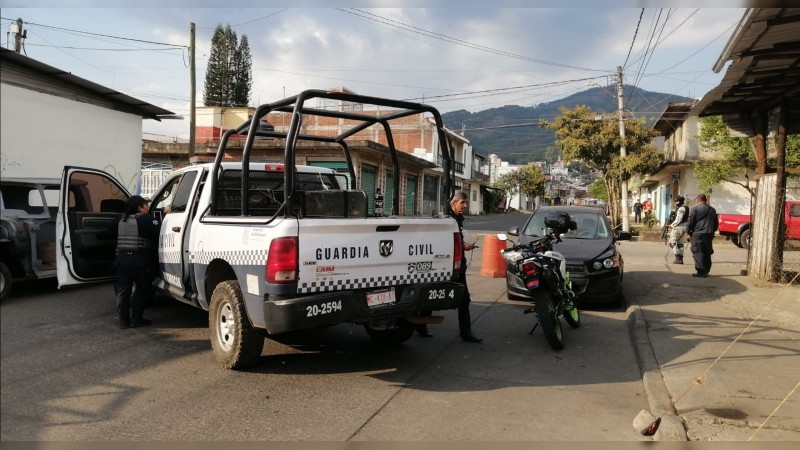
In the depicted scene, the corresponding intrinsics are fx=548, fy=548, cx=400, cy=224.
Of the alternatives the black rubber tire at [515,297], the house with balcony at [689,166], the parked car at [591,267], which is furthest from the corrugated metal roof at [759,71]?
the house with balcony at [689,166]

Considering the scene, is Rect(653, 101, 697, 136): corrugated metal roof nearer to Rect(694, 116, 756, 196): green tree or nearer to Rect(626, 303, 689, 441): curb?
Rect(694, 116, 756, 196): green tree

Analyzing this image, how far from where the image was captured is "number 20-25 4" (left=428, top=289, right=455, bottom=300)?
507 centimetres

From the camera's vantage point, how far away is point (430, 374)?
522 centimetres

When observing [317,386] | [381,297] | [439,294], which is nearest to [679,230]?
[439,294]

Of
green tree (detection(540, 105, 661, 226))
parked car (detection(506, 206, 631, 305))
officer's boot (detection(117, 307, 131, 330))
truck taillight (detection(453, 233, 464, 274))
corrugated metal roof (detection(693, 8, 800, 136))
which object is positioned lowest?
officer's boot (detection(117, 307, 131, 330))

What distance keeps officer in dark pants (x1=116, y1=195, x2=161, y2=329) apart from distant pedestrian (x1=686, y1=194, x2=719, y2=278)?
9.95m

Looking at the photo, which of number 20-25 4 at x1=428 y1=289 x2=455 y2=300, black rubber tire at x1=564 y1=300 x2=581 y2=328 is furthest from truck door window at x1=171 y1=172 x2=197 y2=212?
black rubber tire at x1=564 y1=300 x2=581 y2=328

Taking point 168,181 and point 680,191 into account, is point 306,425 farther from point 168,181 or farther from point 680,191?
point 680,191

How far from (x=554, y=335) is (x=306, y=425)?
10.7ft

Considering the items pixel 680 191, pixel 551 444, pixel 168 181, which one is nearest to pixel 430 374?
pixel 551 444

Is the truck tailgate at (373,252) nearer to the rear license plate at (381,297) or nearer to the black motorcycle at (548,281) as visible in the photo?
the rear license plate at (381,297)

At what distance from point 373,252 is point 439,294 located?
2.76ft

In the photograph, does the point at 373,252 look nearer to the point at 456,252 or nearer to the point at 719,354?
the point at 456,252

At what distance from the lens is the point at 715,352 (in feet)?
19.5
